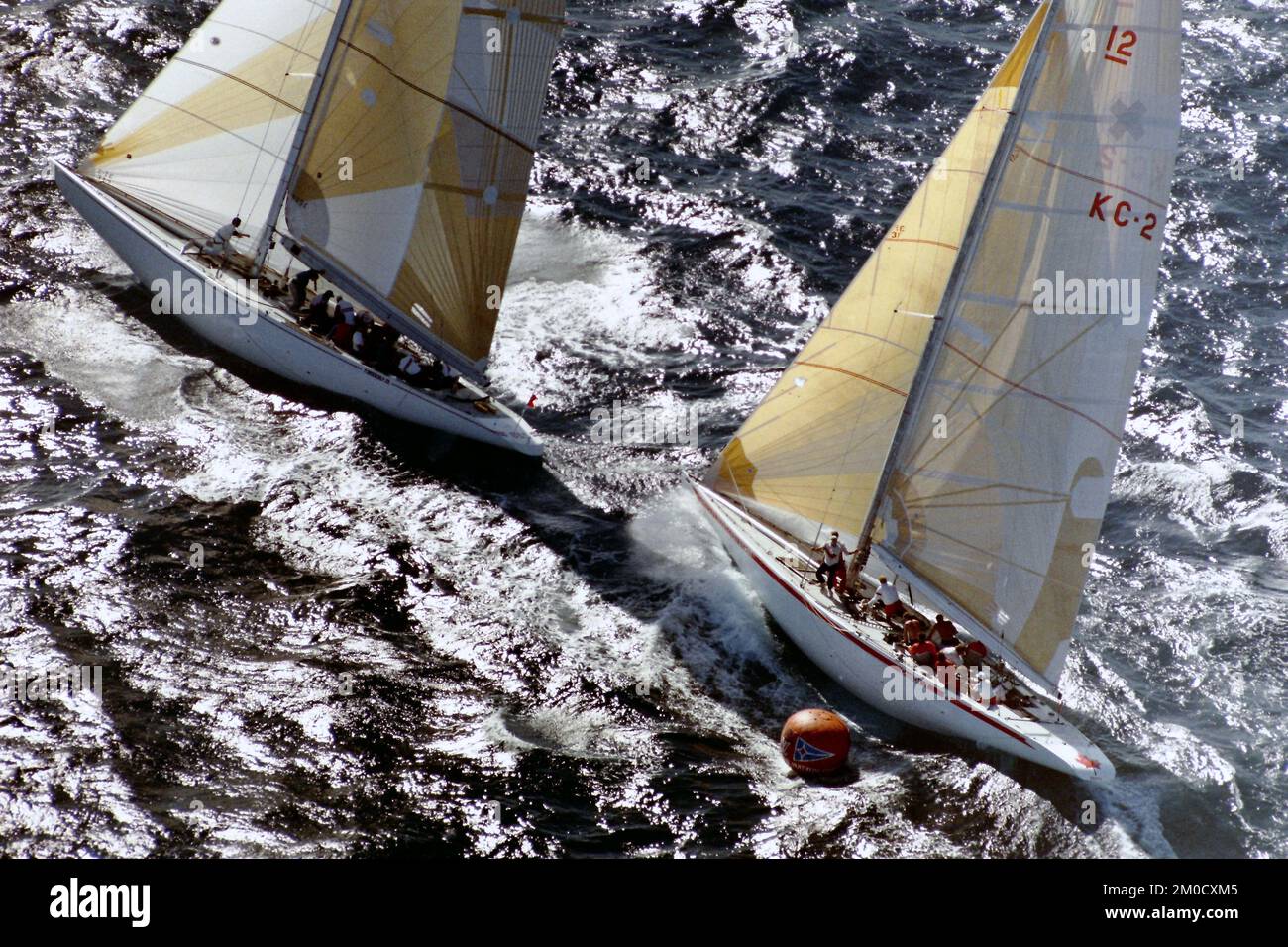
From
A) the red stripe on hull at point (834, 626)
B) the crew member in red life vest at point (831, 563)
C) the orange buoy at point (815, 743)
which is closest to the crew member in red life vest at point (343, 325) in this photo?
the red stripe on hull at point (834, 626)

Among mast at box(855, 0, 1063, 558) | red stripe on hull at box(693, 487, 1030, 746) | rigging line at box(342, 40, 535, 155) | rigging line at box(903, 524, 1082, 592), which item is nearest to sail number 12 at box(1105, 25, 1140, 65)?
mast at box(855, 0, 1063, 558)

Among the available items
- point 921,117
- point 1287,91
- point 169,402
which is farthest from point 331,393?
point 1287,91

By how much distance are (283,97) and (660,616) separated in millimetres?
13725

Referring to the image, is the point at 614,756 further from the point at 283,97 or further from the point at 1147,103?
the point at 283,97

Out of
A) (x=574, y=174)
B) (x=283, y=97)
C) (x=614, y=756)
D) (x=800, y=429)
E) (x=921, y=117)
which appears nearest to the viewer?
(x=614, y=756)

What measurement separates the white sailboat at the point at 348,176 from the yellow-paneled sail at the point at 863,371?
5796 millimetres

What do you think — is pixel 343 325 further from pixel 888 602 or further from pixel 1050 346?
pixel 1050 346

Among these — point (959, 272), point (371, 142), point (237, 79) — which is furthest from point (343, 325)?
point (959, 272)

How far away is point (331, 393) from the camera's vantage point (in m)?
28.8

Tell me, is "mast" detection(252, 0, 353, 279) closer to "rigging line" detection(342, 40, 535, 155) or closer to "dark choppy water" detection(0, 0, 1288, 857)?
"rigging line" detection(342, 40, 535, 155)

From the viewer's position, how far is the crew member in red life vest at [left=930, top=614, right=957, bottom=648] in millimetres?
23312

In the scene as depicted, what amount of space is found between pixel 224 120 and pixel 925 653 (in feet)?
60.4

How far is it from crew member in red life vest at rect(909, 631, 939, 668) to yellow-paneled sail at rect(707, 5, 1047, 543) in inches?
92.4

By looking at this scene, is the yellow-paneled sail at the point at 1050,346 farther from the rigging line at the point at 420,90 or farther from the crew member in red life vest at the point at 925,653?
the rigging line at the point at 420,90
